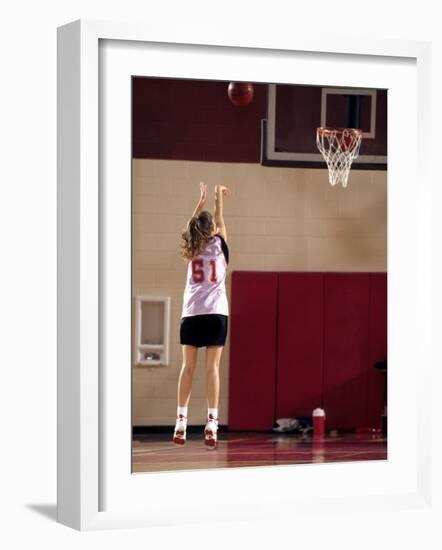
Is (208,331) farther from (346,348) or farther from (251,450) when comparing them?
(346,348)

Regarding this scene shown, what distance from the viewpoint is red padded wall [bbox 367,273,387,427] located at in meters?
9.40

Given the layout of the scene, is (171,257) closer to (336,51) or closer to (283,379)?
(283,379)

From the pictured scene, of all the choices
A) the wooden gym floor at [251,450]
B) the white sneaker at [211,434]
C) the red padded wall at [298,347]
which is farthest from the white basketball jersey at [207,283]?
the red padded wall at [298,347]

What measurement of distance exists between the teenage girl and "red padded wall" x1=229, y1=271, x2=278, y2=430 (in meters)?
1.69

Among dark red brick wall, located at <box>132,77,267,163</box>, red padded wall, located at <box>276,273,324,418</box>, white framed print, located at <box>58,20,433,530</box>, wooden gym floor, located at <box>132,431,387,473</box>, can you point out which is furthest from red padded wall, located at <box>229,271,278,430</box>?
white framed print, located at <box>58,20,433,530</box>

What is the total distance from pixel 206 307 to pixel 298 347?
2101mm

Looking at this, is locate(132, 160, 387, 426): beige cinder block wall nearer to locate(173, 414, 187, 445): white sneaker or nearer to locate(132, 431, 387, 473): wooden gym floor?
locate(132, 431, 387, 473): wooden gym floor

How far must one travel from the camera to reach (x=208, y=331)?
739cm

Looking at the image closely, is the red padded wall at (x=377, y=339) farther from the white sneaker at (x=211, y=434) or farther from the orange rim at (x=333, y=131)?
the white sneaker at (x=211, y=434)

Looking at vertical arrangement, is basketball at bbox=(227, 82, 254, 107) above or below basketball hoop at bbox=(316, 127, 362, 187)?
above

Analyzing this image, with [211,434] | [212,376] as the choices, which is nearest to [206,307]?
[212,376]

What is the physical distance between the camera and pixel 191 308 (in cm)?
741

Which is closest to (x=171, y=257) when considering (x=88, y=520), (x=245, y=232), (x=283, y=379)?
(x=245, y=232)

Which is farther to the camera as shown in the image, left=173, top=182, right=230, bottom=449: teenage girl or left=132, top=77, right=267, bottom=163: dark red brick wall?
left=132, top=77, right=267, bottom=163: dark red brick wall
